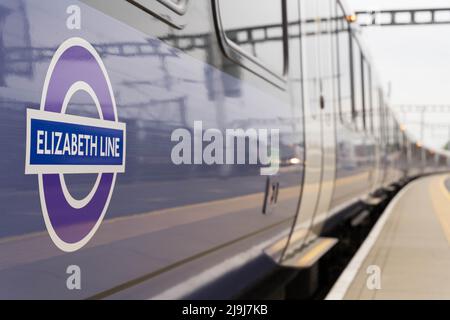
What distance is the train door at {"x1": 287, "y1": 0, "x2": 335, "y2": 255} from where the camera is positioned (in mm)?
4906

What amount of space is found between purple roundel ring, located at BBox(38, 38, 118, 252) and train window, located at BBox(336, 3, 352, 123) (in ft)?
16.9

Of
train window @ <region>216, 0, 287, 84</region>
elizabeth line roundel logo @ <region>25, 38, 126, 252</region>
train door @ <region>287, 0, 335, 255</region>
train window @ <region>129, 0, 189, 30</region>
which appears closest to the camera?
elizabeth line roundel logo @ <region>25, 38, 126, 252</region>

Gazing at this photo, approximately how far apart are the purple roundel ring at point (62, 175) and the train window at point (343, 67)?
202 inches

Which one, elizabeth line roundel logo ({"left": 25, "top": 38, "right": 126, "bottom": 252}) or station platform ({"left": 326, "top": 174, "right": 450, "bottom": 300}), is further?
station platform ({"left": 326, "top": 174, "right": 450, "bottom": 300})

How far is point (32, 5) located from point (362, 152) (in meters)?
7.83

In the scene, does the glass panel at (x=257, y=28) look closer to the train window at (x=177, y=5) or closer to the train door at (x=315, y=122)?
the train window at (x=177, y=5)

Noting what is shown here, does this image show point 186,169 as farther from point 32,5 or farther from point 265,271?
point 265,271

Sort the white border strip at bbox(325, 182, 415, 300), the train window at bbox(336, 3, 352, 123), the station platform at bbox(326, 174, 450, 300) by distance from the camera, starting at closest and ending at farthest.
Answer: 1. the station platform at bbox(326, 174, 450, 300)
2. the white border strip at bbox(325, 182, 415, 300)
3. the train window at bbox(336, 3, 352, 123)

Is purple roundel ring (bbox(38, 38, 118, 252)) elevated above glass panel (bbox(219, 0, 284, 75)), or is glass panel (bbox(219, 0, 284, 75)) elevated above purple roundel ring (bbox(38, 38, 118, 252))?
glass panel (bbox(219, 0, 284, 75))

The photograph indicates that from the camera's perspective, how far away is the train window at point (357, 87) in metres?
8.81

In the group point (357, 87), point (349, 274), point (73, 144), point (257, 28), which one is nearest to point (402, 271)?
point (349, 274)

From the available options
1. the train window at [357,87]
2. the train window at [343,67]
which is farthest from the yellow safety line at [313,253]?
the train window at [357,87]

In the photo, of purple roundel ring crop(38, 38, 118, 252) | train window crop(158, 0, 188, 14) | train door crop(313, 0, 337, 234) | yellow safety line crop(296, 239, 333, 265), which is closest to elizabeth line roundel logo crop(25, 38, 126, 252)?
purple roundel ring crop(38, 38, 118, 252)

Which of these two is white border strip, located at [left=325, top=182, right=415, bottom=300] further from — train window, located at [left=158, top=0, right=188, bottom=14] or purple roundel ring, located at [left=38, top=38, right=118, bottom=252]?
purple roundel ring, located at [left=38, top=38, right=118, bottom=252]
